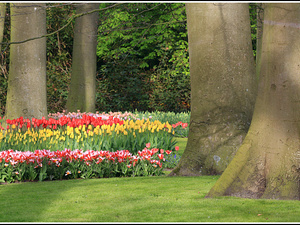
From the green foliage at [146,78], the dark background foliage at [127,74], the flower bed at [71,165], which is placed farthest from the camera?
the green foliage at [146,78]

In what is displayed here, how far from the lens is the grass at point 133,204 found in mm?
4348

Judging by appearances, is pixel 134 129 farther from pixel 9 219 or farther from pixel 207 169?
pixel 9 219

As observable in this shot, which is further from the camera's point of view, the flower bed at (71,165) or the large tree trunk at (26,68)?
the large tree trunk at (26,68)

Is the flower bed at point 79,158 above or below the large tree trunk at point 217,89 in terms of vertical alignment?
below

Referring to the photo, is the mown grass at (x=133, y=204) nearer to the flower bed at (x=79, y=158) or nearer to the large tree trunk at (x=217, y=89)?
the flower bed at (x=79, y=158)

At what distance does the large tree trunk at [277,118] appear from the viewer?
4.88 m

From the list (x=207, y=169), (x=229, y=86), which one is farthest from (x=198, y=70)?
(x=207, y=169)

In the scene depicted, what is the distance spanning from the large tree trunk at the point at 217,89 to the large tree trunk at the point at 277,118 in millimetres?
2002

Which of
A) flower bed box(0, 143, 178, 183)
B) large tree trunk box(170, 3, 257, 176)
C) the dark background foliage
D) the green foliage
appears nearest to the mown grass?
flower bed box(0, 143, 178, 183)

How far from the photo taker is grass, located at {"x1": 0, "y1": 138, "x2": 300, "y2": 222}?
435 cm

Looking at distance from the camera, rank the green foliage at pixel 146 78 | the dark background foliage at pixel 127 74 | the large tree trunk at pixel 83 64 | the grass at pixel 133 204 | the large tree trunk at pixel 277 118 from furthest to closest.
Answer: the green foliage at pixel 146 78 < the dark background foliage at pixel 127 74 < the large tree trunk at pixel 83 64 < the large tree trunk at pixel 277 118 < the grass at pixel 133 204

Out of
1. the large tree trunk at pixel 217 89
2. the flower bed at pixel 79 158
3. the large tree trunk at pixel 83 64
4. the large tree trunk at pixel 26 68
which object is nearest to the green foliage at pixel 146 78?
the large tree trunk at pixel 83 64

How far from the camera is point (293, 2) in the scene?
4.86 meters

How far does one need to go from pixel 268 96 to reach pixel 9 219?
3165 millimetres
